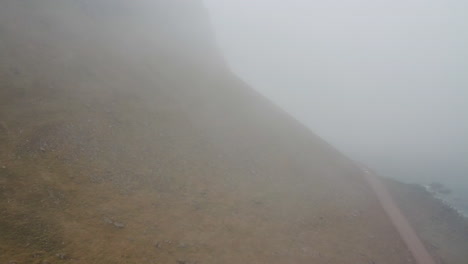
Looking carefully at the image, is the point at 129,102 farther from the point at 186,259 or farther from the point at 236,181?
the point at 186,259

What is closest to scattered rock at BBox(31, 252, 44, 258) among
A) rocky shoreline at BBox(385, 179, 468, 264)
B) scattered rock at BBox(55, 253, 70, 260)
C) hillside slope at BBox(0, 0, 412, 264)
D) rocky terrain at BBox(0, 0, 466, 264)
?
rocky terrain at BBox(0, 0, 466, 264)

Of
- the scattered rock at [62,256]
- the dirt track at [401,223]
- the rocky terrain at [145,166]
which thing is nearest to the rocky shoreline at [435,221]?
the dirt track at [401,223]

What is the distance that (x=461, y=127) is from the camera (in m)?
168

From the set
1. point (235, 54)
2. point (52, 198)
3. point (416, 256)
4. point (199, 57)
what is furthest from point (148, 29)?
point (235, 54)

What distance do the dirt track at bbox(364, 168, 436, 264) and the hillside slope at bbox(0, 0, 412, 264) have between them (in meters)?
2.01

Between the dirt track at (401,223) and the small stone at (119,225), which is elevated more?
the dirt track at (401,223)

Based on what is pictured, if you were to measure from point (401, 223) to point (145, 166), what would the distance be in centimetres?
4768

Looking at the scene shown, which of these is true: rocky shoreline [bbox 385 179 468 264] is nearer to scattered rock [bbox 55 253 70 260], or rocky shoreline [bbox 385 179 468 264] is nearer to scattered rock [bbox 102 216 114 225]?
scattered rock [bbox 102 216 114 225]

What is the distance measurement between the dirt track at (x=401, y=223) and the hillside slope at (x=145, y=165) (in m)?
2.01

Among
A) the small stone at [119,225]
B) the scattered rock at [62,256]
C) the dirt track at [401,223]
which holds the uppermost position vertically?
the dirt track at [401,223]

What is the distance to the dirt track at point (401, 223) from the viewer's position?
46.9m

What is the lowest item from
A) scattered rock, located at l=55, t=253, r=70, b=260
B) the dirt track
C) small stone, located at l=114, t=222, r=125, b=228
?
scattered rock, located at l=55, t=253, r=70, b=260

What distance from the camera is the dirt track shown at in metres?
46.9

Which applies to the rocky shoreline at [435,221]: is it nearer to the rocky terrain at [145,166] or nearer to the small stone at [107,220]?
the rocky terrain at [145,166]
